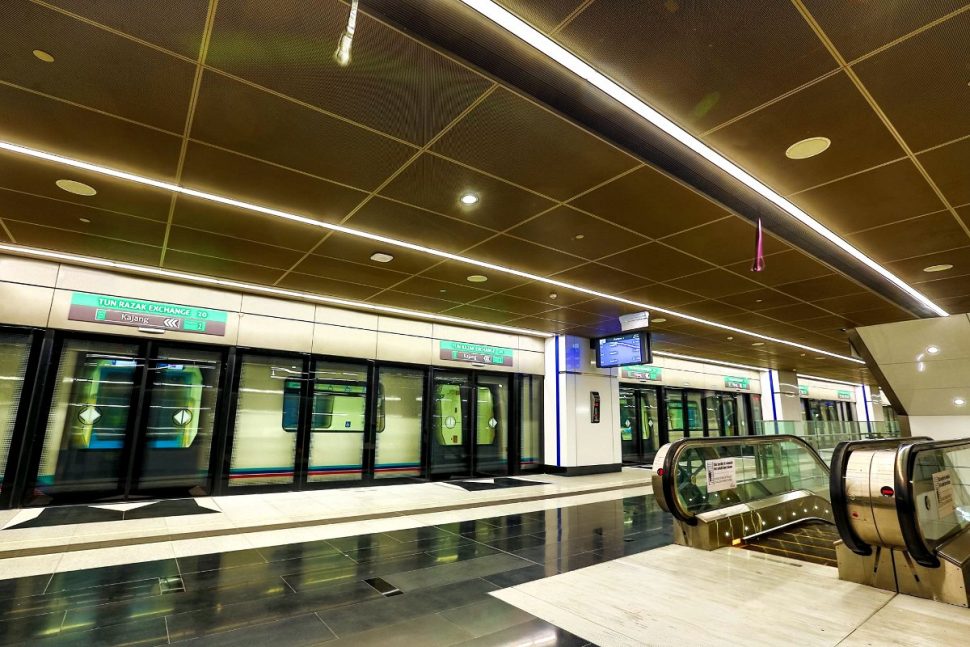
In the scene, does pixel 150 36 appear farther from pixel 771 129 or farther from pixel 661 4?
pixel 771 129

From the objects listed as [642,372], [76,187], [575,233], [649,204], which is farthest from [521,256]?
[642,372]

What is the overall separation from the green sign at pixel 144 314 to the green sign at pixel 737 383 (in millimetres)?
15763

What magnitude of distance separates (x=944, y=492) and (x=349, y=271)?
22.4ft

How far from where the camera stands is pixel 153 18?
2.43m

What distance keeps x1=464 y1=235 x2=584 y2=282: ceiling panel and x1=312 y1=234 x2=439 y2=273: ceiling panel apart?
0.68 m

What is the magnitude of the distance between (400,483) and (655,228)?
6.66 metres

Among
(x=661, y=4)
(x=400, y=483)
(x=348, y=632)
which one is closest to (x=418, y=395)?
(x=400, y=483)

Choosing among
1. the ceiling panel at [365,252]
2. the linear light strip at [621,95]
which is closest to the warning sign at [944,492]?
the linear light strip at [621,95]

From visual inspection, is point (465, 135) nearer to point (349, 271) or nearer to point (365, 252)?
point (365, 252)

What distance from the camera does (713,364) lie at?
1606 centimetres

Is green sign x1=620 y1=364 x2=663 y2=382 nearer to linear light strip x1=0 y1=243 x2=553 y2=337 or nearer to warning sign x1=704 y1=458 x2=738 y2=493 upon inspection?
linear light strip x1=0 y1=243 x2=553 y2=337

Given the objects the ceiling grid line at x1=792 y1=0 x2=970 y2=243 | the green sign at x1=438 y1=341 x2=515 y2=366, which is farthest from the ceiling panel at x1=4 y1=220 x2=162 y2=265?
the ceiling grid line at x1=792 y1=0 x2=970 y2=243

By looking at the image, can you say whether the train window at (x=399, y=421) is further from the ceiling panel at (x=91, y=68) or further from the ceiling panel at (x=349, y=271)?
the ceiling panel at (x=91, y=68)

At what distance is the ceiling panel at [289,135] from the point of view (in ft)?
10.0
